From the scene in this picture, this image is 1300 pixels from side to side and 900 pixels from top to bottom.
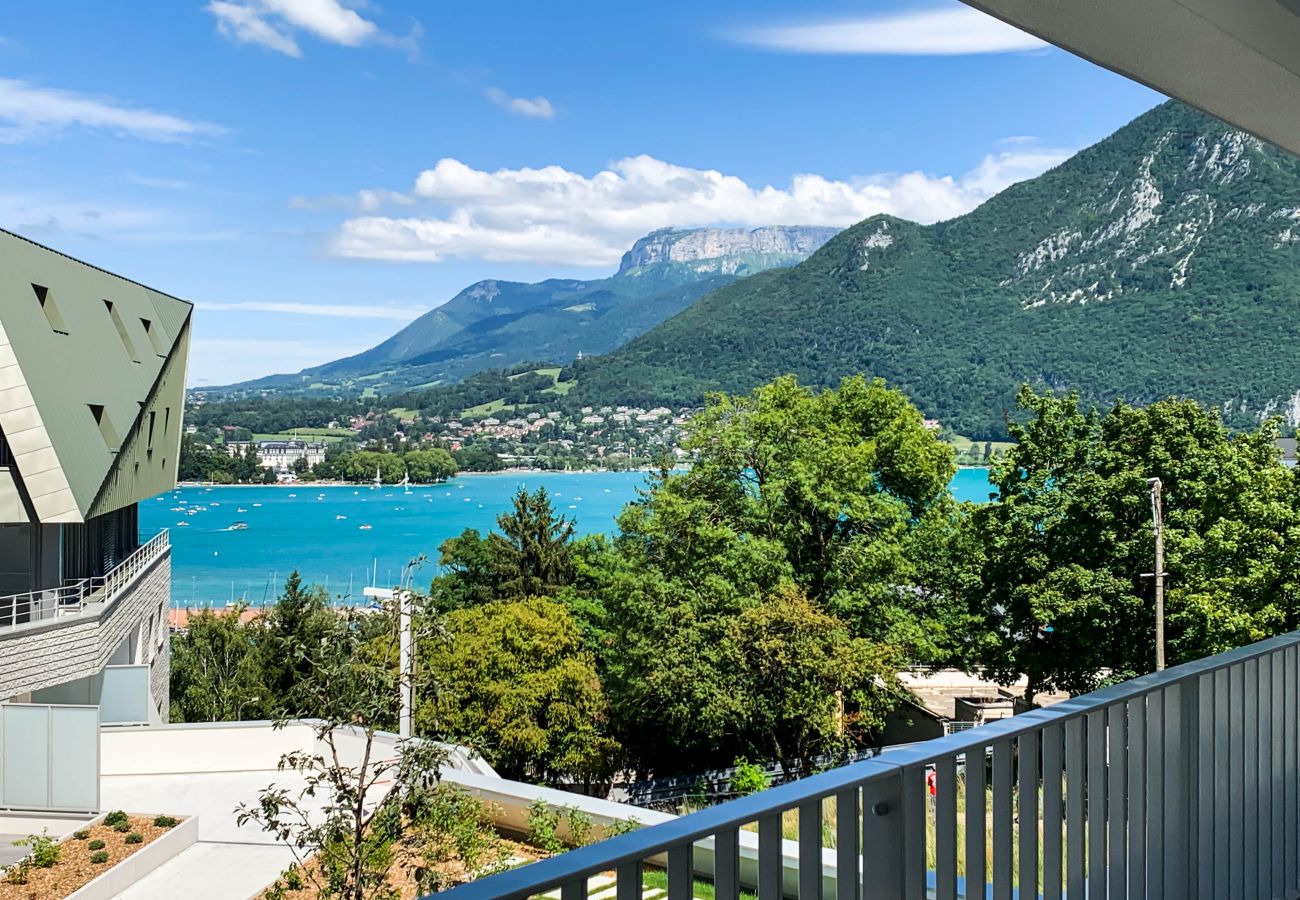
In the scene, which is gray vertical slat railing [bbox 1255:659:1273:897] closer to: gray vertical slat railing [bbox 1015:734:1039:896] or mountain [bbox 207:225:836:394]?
gray vertical slat railing [bbox 1015:734:1039:896]

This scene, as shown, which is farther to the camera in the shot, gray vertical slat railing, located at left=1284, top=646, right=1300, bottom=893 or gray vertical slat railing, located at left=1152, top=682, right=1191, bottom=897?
gray vertical slat railing, located at left=1284, top=646, right=1300, bottom=893

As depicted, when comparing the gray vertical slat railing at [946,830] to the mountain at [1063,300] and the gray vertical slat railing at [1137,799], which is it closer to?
the gray vertical slat railing at [1137,799]

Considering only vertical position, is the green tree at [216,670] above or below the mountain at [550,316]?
below

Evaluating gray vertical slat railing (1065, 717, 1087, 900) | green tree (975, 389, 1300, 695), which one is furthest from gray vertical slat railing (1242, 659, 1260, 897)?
green tree (975, 389, 1300, 695)

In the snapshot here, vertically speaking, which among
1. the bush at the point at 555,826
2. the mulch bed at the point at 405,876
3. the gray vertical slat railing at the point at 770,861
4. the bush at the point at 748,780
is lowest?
the bush at the point at 748,780

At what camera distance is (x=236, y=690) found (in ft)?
103

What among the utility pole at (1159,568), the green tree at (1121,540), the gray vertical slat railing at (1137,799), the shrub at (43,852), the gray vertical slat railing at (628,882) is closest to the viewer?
the gray vertical slat railing at (628,882)

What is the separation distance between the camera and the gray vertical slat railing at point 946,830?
63.2 inches

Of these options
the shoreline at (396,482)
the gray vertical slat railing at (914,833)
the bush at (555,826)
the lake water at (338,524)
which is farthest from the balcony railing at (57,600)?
the shoreline at (396,482)

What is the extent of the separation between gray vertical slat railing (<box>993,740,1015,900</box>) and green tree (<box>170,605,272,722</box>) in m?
29.6

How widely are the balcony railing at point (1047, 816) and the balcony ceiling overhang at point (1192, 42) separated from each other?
4.36ft

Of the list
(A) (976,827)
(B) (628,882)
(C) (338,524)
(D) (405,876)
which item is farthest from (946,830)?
(C) (338,524)

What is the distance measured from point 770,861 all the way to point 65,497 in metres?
17.9

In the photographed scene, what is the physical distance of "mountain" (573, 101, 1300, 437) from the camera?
47.7 m
